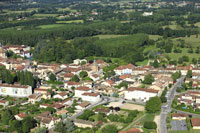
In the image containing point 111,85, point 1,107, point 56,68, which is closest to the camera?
point 1,107

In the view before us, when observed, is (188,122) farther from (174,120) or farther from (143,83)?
(143,83)

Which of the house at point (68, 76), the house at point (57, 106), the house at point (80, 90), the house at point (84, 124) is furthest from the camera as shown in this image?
the house at point (68, 76)

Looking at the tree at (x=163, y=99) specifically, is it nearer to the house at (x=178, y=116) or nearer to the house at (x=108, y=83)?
the house at (x=178, y=116)

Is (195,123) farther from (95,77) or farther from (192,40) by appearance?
(192,40)

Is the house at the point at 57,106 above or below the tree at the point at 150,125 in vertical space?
below

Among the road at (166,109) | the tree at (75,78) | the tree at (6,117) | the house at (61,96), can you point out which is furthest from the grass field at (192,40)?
the tree at (6,117)

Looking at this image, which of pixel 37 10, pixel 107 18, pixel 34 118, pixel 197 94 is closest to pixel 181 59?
pixel 197 94
